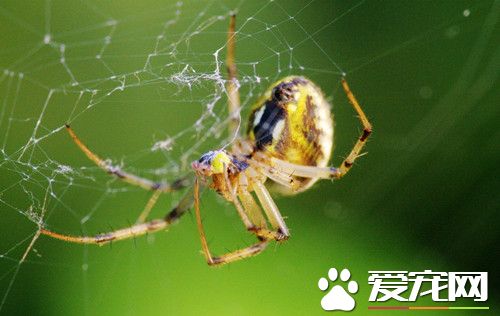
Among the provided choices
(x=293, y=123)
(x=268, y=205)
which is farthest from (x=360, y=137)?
(x=268, y=205)

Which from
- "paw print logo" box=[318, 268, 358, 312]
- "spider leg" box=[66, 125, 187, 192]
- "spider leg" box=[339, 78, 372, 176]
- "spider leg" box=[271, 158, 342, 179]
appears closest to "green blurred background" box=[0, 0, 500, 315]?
"paw print logo" box=[318, 268, 358, 312]

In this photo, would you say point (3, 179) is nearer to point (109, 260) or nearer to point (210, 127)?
point (109, 260)

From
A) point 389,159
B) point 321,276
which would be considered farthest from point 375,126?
point 321,276

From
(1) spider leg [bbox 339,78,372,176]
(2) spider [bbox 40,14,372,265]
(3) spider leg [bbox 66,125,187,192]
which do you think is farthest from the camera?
(3) spider leg [bbox 66,125,187,192]

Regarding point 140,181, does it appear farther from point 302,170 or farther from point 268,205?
point 302,170

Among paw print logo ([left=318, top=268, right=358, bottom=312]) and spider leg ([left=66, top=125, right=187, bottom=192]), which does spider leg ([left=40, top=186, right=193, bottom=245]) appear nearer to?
spider leg ([left=66, top=125, right=187, bottom=192])

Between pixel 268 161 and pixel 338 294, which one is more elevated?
pixel 268 161
